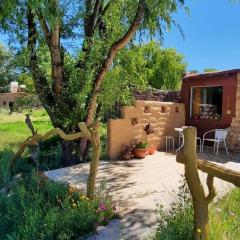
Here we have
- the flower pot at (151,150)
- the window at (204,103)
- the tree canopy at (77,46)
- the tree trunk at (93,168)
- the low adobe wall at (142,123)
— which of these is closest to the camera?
the tree trunk at (93,168)

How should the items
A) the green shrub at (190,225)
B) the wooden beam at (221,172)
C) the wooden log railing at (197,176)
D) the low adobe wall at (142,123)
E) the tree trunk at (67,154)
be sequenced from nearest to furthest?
the wooden beam at (221,172) → the wooden log railing at (197,176) → the green shrub at (190,225) → the tree trunk at (67,154) → the low adobe wall at (142,123)

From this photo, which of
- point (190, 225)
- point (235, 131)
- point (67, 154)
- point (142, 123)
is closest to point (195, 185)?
point (190, 225)

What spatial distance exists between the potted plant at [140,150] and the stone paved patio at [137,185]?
0.22m

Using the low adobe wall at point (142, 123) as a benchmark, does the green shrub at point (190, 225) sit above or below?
below

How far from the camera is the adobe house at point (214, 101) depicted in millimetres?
13688

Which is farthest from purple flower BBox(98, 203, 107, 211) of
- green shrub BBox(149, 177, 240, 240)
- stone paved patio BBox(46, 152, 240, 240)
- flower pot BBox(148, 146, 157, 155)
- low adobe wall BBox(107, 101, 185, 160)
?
flower pot BBox(148, 146, 157, 155)

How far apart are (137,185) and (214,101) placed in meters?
8.25

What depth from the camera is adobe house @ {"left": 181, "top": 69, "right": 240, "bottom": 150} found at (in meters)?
13.7

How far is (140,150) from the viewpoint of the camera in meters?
11.0

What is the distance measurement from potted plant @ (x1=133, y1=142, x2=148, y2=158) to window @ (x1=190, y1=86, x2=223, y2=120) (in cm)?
476

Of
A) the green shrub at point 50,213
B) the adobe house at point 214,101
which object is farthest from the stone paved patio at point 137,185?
the adobe house at point 214,101

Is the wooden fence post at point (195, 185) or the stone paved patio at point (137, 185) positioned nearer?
the wooden fence post at point (195, 185)

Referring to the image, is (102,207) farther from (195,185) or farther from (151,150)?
(151,150)

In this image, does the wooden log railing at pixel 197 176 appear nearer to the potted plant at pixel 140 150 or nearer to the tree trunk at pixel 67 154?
the tree trunk at pixel 67 154
